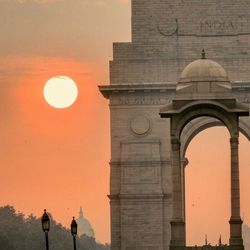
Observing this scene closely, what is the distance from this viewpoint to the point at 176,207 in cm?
6619

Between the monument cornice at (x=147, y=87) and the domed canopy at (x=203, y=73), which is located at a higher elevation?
the monument cornice at (x=147, y=87)

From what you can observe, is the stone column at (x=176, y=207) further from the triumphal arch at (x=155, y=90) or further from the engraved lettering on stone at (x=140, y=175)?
the engraved lettering on stone at (x=140, y=175)

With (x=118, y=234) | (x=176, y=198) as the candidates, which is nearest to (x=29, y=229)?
(x=118, y=234)

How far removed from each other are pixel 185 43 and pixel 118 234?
7838 millimetres

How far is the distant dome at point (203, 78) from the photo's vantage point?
66375 millimetres

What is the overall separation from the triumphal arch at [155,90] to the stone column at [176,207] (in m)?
12.6

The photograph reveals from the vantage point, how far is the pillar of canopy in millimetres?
65875

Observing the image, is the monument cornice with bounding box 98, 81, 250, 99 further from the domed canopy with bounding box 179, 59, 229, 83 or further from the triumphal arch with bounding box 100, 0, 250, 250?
the domed canopy with bounding box 179, 59, 229, 83

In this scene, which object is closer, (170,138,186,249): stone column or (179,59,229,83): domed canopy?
(170,138,186,249): stone column

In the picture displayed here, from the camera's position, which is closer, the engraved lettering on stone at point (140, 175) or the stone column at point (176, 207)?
the stone column at point (176, 207)

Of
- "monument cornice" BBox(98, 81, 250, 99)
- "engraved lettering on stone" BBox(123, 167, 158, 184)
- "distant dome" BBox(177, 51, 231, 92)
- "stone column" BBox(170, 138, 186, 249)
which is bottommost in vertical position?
"stone column" BBox(170, 138, 186, 249)

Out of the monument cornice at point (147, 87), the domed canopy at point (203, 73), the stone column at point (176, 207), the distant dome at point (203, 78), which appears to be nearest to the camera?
the stone column at point (176, 207)

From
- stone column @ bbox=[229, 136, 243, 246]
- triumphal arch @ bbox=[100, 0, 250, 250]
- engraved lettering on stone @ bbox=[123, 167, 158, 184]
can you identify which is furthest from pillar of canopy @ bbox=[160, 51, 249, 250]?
engraved lettering on stone @ bbox=[123, 167, 158, 184]

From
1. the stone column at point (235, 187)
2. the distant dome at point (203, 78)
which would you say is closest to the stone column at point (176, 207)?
the stone column at point (235, 187)
